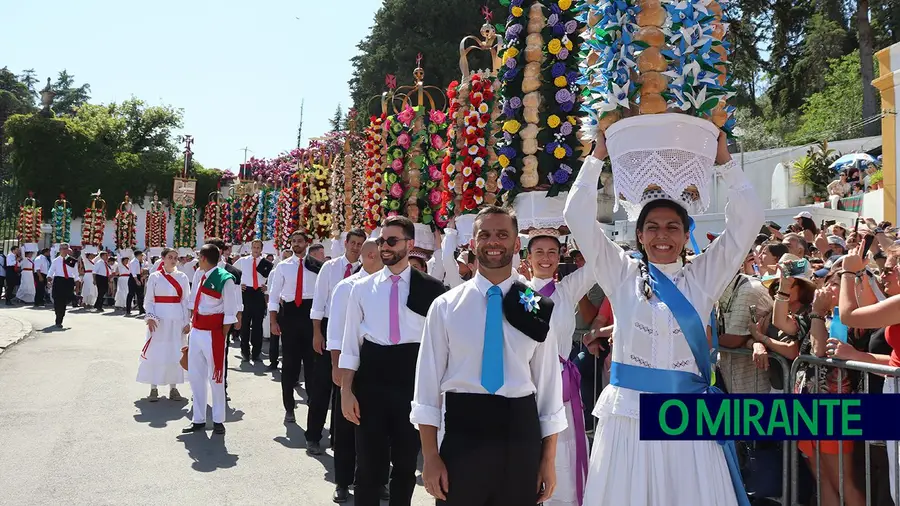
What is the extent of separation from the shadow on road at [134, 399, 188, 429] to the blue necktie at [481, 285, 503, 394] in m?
6.70

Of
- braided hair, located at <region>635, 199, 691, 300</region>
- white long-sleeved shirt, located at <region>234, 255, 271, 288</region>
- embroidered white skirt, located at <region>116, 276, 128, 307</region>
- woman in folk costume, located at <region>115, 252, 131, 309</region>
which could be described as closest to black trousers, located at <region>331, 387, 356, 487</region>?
braided hair, located at <region>635, 199, 691, 300</region>

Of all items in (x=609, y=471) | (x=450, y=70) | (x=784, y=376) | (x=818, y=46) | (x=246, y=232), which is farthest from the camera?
(x=818, y=46)

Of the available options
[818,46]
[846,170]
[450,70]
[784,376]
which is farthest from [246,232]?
[818,46]

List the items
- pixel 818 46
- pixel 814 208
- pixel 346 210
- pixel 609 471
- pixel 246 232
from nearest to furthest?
pixel 609 471
pixel 346 210
pixel 814 208
pixel 246 232
pixel 818 46

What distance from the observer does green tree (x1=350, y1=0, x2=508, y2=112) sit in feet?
101

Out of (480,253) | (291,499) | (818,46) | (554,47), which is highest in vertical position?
(818,46)

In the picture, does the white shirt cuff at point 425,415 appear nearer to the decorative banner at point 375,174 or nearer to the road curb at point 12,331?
the decorative banner at point 375,174

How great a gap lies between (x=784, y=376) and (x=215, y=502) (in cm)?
439

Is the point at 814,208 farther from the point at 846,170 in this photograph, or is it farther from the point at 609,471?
the point at 609,471

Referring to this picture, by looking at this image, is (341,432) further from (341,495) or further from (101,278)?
(101,278)

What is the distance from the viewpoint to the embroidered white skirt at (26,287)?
30.6 metres

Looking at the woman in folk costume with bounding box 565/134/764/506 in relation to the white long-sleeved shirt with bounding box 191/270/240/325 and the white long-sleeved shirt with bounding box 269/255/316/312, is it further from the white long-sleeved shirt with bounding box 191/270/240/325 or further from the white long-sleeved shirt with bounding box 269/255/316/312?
the white long-sleeved shirt with bounding box 269/255/316/312

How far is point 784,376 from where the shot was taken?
545 centimetres

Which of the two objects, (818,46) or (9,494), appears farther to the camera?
(818,46)
